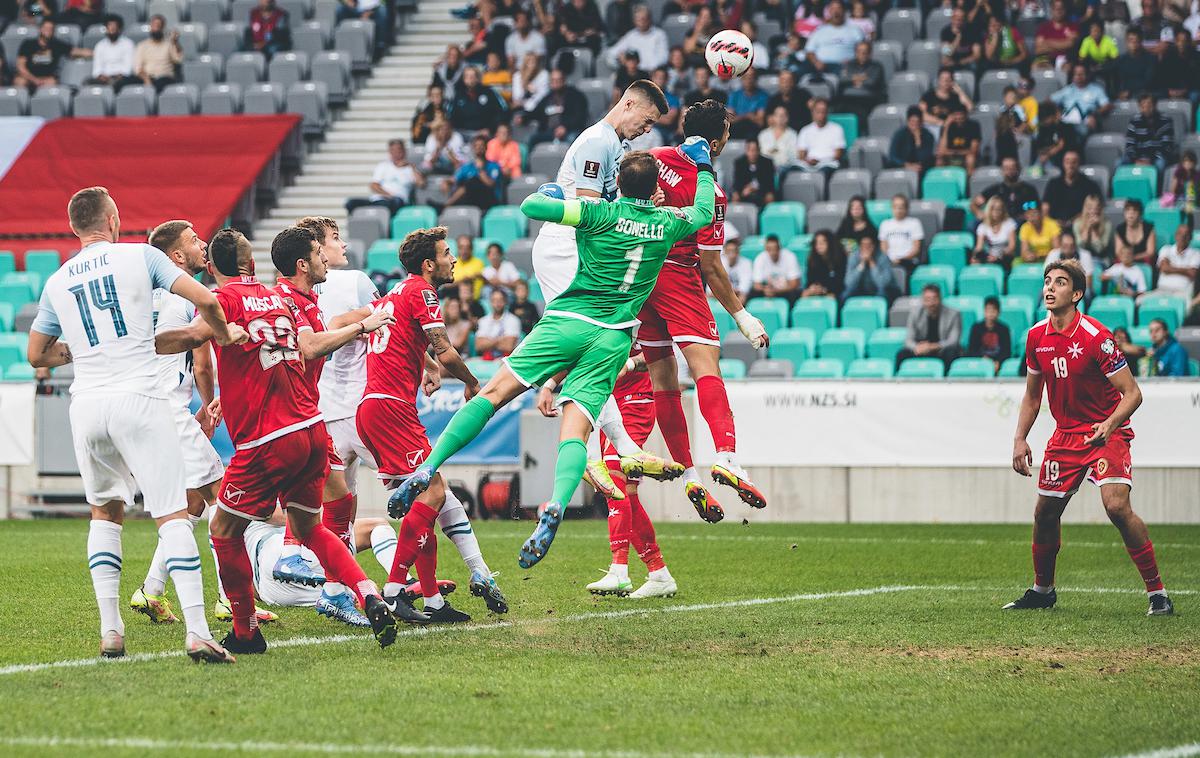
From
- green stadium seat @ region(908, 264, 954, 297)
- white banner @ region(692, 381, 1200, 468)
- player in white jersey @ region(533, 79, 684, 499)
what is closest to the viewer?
player in white jersey @ region(533, 79, 684, 499)

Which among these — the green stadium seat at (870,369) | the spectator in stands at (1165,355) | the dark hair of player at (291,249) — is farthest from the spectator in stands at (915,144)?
the dark hair of player at (291,249)

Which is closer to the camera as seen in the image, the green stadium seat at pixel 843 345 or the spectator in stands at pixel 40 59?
the green stadium seat at pixel 843 345

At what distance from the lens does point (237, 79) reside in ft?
84.8

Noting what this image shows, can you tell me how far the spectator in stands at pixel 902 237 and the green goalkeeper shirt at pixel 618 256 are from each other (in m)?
11.4

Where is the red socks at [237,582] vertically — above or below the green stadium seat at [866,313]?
above

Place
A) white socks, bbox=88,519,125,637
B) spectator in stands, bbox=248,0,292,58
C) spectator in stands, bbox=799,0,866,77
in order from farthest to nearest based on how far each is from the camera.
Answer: spectator in stands, bbox=248,0,292,58 → spectator in stands, bbox=799,0,866,77 → white socks, bbox=88,519,125,637

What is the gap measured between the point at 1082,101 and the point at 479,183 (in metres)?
8.54

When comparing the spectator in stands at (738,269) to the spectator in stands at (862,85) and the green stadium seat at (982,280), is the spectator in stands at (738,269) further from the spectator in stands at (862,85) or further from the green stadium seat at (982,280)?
the spectator in stands at (862,85)

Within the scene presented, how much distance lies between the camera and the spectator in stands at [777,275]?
19791mm

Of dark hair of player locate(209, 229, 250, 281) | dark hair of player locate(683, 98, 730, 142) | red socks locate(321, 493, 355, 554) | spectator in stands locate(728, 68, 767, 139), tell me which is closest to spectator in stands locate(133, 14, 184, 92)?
spectator in stands locate(728, 68, 767, 139)

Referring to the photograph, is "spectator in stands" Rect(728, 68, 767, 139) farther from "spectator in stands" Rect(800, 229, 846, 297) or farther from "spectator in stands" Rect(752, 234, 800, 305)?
"spectator in stands" Rect(800, 229, 846, 297)

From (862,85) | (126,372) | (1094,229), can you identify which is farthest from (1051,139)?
(126,372)

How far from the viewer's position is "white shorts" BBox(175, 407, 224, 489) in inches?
385

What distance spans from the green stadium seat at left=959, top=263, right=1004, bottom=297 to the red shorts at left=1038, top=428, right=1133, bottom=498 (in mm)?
9327
